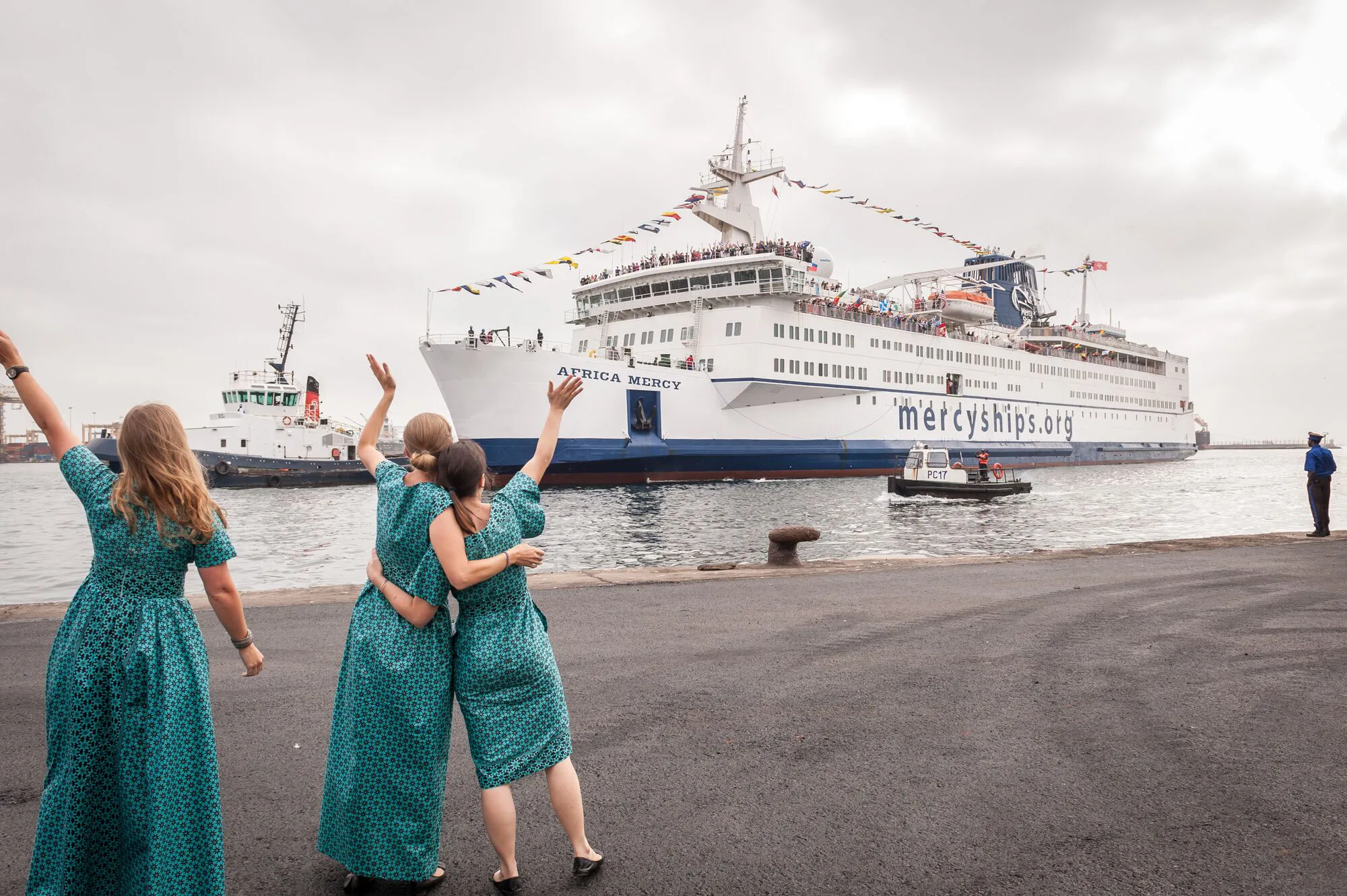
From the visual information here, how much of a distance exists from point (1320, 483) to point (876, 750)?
1294 cm

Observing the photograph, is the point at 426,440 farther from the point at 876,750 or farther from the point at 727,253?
the point at 727,253

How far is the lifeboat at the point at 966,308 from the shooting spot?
52.8 meters

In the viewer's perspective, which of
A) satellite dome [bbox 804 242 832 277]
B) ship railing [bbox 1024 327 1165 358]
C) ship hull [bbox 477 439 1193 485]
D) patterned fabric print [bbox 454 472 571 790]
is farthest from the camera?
ship railing [bbox 1024 327 1165 358]

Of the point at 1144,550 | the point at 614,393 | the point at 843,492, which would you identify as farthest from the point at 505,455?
the point at 1144,550

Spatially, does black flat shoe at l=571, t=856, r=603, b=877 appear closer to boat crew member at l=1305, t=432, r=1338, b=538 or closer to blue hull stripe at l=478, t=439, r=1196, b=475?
boat crew member at l=1305, t=432, r=1338, b=538

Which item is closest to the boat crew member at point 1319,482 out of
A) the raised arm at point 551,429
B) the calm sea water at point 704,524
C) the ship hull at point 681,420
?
the calm sea water at point 704,524

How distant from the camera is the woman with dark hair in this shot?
2793 mm

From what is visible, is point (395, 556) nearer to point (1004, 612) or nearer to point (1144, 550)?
point (1004, 612)

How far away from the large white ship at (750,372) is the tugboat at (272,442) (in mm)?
13357

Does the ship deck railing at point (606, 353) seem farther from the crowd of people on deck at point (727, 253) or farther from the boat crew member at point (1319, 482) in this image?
the boat crew member at point (1319, 482)

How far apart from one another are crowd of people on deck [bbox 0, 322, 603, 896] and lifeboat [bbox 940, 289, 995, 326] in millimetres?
53230

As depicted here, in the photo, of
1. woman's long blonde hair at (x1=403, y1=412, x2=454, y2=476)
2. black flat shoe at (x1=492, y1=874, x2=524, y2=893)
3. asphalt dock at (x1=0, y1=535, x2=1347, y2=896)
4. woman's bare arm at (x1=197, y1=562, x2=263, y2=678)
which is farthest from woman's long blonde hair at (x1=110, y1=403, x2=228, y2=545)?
black flat shoe at (x1=492, y1=874, x2=524, y2=893)

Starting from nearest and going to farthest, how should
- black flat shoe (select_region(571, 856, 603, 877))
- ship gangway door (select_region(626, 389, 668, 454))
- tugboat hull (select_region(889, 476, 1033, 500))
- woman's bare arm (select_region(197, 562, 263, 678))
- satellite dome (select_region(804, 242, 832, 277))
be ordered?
woman's bare arm (select_region(197, 562, 263, 678)), black flat shoe (select_region(571, 856, 603, 877)), tugboat hull (select_region(889, 476, 1033, 500)), ship gangway door (select_region(626, 389, 668, 454)), satellite dome (select_region(804, 242, 832, 277))

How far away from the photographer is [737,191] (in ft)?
138
